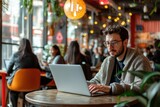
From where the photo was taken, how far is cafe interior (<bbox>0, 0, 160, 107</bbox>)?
573 centimetres

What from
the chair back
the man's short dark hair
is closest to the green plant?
the man's short dark hair

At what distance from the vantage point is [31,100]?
217cm

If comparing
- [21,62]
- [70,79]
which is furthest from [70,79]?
[21,62]

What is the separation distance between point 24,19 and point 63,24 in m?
2.20

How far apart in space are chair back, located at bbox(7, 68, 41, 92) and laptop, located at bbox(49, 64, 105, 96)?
267cm

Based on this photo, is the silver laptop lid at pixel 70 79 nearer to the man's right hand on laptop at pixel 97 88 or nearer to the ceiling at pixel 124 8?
the man's right hand on laptop at pixel 97 88

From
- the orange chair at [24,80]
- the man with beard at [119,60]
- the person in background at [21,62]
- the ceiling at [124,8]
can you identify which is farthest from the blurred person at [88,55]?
the man with beard at [119,60]

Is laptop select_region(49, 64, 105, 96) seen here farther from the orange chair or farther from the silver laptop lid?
the orange chair

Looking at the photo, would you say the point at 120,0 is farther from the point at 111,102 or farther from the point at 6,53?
the point at 111,102

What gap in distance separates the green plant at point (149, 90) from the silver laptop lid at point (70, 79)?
847mm

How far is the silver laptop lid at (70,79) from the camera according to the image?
89.9 inches

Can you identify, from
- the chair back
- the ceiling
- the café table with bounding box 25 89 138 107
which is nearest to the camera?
the café table with bounding box 25 89 138 107

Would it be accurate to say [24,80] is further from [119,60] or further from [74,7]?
[119,60]

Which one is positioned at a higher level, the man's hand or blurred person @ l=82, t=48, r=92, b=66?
the man's hand
